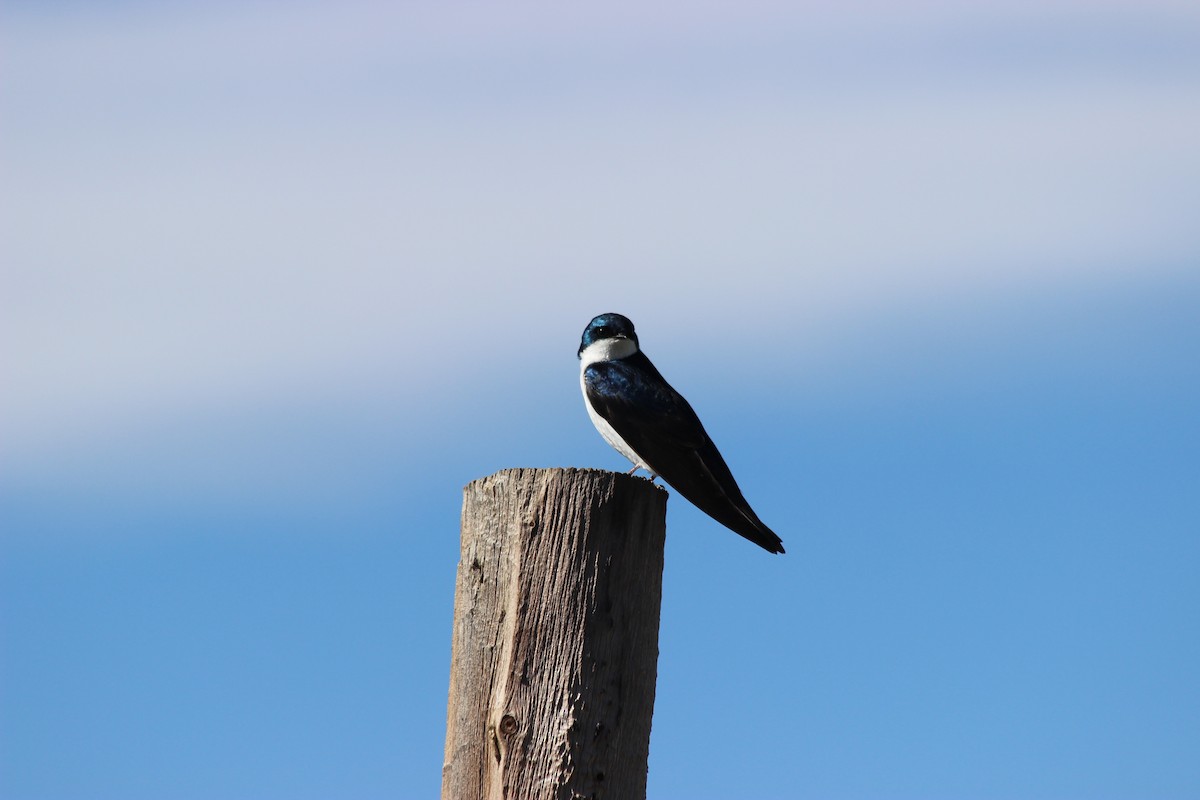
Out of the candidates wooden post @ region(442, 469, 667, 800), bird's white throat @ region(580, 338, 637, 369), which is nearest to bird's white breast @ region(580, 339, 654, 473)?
bird's white throat @ region(580, 338, 637, 369)

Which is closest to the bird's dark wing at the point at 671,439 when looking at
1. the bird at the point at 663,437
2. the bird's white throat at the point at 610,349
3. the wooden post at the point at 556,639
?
the bird at the point at 663,437

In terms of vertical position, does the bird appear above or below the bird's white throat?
below

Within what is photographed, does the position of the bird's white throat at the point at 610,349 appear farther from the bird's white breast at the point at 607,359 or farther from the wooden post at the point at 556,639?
→ the wooden post at the point at 556,639

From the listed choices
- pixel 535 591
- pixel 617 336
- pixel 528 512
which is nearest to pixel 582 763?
pixel 535 591

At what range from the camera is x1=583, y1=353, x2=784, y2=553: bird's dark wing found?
6914mm

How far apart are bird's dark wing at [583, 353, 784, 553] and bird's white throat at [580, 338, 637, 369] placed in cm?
49

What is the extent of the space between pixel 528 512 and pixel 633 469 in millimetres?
3898

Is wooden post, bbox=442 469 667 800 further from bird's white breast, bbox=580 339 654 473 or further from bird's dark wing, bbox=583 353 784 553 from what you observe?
bird's white breast, bbox=580 339 654 473

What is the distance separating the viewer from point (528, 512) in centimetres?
393

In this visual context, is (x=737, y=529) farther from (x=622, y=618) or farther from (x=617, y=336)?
(x=622, y=618)

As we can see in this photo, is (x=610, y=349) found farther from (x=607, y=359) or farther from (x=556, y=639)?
(x=556, y=639)

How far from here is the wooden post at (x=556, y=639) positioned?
369 centimetres

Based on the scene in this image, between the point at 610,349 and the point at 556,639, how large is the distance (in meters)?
4.93

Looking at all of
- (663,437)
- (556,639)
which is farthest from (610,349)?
(556,639)
